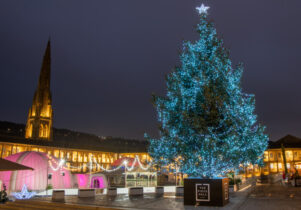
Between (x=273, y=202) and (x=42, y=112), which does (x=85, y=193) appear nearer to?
(x=273, y=202)

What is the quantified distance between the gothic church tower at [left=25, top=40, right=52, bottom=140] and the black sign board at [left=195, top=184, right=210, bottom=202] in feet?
254

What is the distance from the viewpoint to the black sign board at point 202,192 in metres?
14.7

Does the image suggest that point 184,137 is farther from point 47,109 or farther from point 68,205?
point 47,109

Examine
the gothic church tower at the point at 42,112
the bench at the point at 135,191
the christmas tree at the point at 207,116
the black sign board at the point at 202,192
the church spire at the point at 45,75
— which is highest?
the church spire at the point at 45,75

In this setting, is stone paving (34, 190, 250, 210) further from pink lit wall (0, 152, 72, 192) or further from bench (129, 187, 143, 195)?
pink lit wall (0, 152, 72, 192)

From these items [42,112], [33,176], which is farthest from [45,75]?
[33,176]

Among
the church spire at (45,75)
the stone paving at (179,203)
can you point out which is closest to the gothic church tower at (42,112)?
the church spire at (45,75)

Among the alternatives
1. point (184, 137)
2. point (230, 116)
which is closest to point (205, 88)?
point (230, 116)

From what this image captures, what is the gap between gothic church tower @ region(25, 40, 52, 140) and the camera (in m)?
85.4

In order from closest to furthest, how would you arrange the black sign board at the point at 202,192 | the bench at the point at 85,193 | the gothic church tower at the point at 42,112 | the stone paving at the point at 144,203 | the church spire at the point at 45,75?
the stone paving at the point at 144,203 → the black sign board at the point at 202,192 → the bench at the point at 85,193 → the gothic church tower at the point at 42,112 → the church spire at the point at 45,75

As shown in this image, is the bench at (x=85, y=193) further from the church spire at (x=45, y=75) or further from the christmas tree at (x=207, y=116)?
the church spire at (x=45, y=75)

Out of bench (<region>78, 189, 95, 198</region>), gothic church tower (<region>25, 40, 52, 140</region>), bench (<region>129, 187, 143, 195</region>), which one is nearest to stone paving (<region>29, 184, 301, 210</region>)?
bench (<region>78, 189, 95, 198</region>)

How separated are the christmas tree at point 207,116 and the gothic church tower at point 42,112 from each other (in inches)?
2988

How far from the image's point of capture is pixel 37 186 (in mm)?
29703
